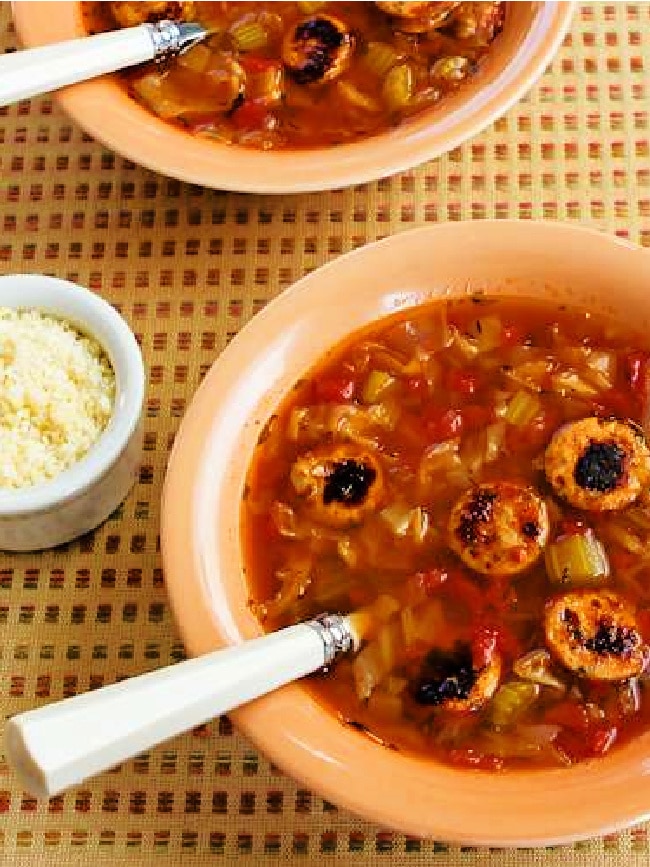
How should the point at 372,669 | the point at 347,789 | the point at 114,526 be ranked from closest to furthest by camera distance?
1. the point at 347,789
2. the point at 372,669
3. the point at 114,526

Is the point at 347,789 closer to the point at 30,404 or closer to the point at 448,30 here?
the point at 30,404

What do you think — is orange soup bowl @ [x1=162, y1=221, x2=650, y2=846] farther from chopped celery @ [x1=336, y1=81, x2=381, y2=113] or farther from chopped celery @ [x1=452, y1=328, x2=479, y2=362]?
chopped celery @ [x1=336, y1=81, x2=381, y2=113]


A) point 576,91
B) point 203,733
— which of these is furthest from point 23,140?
point 203,733

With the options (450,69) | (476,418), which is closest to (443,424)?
(476,418)

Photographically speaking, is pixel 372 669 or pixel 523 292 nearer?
pixel 372 669

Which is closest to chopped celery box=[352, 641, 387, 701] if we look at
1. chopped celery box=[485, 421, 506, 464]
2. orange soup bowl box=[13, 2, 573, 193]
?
chopped celery box=[485, 421, 506, 464]

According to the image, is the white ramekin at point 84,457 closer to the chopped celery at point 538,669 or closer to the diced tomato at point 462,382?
the diced tomato at point 462,382
